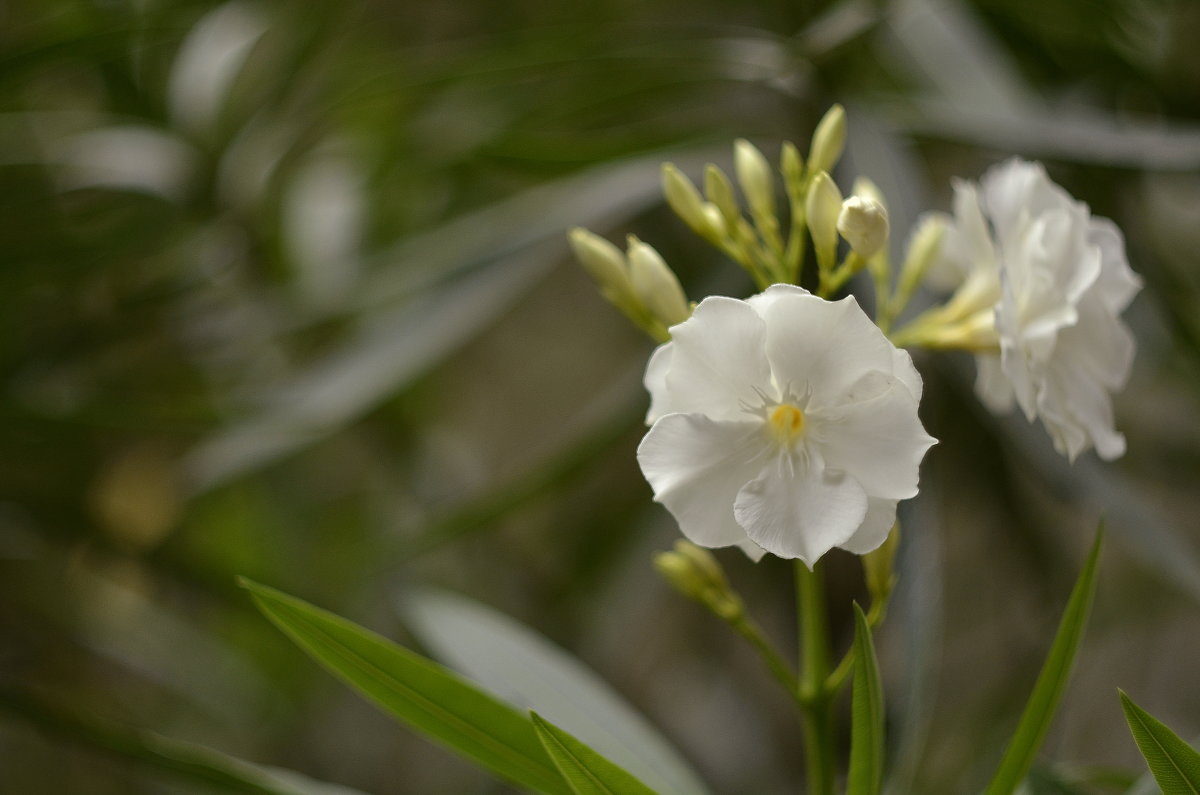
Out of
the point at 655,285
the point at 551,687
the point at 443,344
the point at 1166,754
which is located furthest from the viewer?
the point at 443,344

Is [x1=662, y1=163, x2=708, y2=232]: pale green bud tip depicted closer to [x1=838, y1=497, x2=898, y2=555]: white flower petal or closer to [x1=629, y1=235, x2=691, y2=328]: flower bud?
[x1=629, y1=235, x2=691, y2=328]: flower bud

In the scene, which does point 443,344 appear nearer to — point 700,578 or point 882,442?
point 700,578

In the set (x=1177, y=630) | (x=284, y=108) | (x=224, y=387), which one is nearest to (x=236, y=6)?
(x=284, y=108)

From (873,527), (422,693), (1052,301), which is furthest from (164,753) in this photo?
(1052,301)

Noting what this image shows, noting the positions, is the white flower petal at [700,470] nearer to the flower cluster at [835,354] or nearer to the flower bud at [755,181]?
the flower cluster at [835,354]

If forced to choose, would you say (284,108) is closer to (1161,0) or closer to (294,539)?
(294,539)

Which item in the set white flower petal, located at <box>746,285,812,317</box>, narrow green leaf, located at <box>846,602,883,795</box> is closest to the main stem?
narrow green leaf, located at <box>846,602,883,795</box>

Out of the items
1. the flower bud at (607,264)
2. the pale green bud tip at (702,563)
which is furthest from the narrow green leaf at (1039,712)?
the flower bud at (607,264)
